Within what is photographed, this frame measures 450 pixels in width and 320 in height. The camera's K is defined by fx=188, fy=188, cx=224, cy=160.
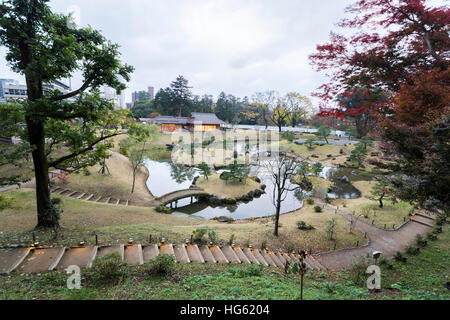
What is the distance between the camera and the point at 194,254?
481 centimetres

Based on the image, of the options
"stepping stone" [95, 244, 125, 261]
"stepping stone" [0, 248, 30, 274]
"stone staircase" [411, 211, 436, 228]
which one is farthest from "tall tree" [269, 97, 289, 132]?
"stepping stone" [0, 248, 30, 274]

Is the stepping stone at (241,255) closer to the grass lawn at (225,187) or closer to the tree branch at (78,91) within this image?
the tree branch at (78,91)

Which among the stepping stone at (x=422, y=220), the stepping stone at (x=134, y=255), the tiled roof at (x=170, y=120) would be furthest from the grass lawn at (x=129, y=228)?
the tiled roof at (x=170, y=120)

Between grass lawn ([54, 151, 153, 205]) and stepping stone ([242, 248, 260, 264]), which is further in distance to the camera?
grass lawn ([54, 151, 153, 205])

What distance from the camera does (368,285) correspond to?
395 cm

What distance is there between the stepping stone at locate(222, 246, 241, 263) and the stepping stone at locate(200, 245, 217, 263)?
49 centimetres

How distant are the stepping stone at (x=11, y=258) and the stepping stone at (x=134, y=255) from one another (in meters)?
1.87

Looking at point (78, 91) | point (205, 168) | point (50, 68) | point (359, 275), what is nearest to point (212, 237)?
point (359, 275)

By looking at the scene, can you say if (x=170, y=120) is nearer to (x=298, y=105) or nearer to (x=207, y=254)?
(x=298, y=105)

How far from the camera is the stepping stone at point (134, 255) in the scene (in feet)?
12.9

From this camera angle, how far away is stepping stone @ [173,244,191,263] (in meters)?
4.36

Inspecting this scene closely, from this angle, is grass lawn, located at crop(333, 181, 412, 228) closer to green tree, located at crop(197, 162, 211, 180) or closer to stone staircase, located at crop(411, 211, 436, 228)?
stone staircase, located at crop(411, 211, 436, 228)

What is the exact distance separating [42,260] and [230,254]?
418 centimetres
